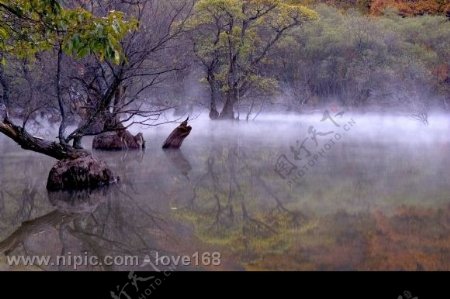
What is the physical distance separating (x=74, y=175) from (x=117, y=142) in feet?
19.3

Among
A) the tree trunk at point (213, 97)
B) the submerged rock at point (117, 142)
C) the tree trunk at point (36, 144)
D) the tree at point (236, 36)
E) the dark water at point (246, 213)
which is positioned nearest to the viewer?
the dark water at point (246, 213)

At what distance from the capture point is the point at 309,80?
2770 centimetres

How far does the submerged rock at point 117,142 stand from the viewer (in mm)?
12961

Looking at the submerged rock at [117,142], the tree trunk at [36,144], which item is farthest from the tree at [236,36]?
the tree trunk at [36,144]

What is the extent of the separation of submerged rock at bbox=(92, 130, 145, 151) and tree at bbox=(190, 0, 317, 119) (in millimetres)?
11395

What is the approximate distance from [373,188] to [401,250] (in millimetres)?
3073

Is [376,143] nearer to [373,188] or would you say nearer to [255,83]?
[373,188]

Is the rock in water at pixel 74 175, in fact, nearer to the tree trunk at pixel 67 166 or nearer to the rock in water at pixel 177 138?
the tree trunk at pixel 67 166

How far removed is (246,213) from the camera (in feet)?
19.9

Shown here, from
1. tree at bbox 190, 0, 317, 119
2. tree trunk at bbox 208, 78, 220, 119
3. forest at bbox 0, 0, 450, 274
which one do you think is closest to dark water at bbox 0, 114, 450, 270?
forest at bbox 0, 0, 450, 274

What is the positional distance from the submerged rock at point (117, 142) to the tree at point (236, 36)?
1139 centimetres

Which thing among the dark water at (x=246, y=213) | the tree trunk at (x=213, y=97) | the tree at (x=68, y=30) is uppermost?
A: the tree trunk at (x=213, y=97)
